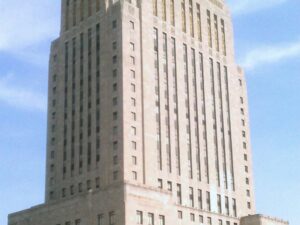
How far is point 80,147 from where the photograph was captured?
103688 mm

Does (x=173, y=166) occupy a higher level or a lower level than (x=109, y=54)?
lower

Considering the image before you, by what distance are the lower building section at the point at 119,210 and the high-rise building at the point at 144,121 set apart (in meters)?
0.16

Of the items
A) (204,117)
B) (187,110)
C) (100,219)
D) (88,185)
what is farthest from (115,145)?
(204,117)

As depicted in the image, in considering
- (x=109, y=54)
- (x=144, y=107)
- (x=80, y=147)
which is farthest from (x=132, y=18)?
(x=80, y=147)

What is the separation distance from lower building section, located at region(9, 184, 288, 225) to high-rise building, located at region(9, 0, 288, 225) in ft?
0.51

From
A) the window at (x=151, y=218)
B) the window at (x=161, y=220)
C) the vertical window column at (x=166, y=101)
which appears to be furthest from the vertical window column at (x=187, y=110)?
the window at (x=151, y=218)

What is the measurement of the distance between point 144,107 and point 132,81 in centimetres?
473

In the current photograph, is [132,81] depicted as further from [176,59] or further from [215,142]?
[215,142]

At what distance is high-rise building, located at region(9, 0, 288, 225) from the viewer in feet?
311

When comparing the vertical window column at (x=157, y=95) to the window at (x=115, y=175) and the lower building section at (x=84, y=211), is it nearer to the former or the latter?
the window at (x=115, y=175)

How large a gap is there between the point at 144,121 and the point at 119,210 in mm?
18046

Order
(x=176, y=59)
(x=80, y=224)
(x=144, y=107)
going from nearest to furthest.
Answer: (x=80, y=224), (x=144, y=107), (x=176, y=59)

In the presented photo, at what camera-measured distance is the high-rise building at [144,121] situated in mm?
94688

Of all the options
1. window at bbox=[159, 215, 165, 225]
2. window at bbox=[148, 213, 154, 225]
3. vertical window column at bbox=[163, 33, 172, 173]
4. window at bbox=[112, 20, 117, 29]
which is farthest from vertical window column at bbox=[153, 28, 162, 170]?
window at bbox=[148, 213, 154, 225]
